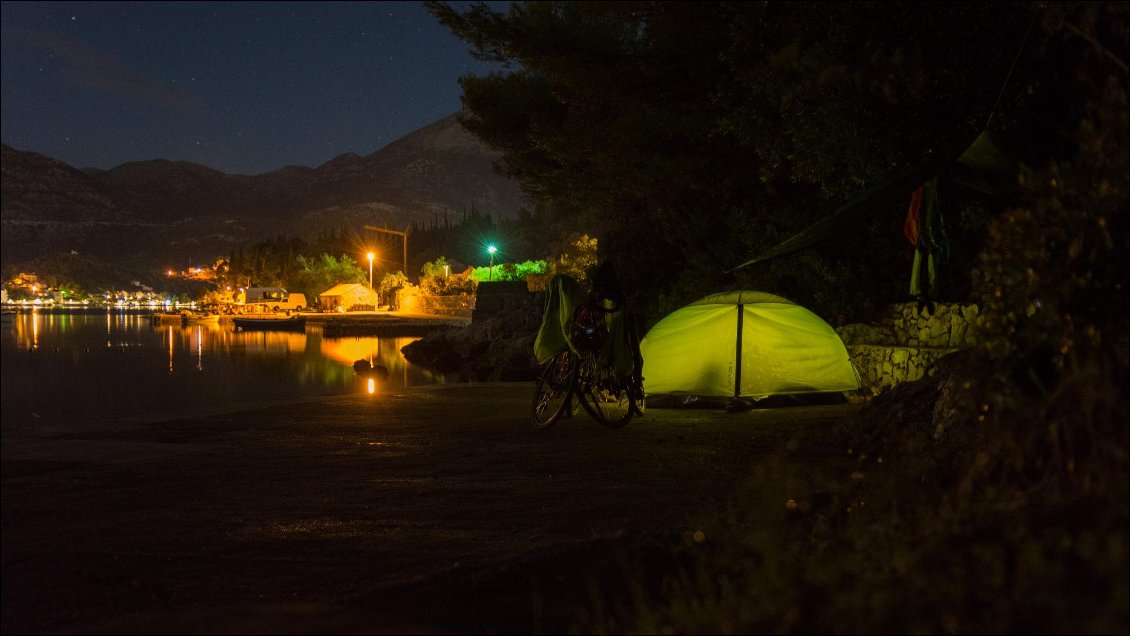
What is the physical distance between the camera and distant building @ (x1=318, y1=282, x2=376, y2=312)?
8150 cm

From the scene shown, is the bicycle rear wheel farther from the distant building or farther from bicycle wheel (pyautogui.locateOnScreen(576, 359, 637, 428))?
the distant building

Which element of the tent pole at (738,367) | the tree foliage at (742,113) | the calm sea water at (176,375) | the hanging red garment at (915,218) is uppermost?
the tree foliage at (742,113)

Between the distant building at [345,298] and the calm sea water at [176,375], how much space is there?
3112 cm

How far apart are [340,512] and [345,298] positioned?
260ft

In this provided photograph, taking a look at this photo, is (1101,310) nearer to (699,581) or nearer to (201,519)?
(699,581)

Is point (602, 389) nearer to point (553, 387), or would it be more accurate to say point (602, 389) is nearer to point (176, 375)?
point (553, 387)

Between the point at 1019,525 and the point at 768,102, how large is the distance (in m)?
11.3

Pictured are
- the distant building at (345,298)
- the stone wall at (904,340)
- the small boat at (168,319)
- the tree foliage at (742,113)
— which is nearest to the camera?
the tree foliage at (742,113)

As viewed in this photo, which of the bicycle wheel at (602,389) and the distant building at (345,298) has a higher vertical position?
the distant building at (345,298)

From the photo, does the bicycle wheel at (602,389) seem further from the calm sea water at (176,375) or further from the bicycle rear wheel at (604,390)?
the calm sea water at (176,375)

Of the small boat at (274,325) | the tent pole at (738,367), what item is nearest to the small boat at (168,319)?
the small boat at (274,325)

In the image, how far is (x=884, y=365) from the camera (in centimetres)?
1213

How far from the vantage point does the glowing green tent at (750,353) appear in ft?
38.5

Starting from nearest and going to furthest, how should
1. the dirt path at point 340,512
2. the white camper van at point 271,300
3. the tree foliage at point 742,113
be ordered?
the dirt path at point 340,512 < the tree foliage at point 742,113 < the white camper van at point 271,300
